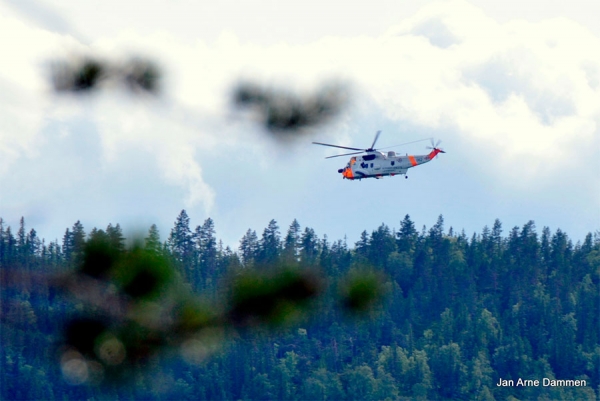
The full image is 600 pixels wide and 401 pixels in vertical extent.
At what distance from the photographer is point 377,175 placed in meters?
44.8

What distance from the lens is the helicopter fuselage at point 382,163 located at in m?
44.7

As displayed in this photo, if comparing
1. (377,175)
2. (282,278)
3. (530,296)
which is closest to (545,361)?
(530,296)

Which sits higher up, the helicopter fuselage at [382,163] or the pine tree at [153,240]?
the helicopter fuselage at [382,163]

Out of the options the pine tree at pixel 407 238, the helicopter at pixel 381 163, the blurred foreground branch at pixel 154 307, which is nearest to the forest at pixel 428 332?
the pine tree at pixel 407 238

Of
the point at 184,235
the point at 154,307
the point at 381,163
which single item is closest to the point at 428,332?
the point at 184,235

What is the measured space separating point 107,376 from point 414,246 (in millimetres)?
128582

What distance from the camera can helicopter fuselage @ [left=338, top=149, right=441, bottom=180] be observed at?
44.7 metres

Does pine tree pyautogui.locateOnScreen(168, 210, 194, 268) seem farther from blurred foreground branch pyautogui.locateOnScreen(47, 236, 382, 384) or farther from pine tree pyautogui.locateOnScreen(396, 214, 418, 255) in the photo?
blurred foreground branch pyautogui.locateOnScreen(47, 236, 382, 384)

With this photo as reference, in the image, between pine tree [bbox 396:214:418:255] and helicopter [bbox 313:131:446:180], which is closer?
helicopter [bbox 313:131:446:180]

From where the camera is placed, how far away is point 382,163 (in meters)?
45.3

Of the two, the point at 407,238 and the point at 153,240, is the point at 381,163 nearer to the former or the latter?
the point at 153,240

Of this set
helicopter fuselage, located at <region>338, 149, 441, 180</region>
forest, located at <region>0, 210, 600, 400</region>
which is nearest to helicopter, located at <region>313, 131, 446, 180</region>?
helicopter fuselage, located at <region>338, 149, 441, 180</region>

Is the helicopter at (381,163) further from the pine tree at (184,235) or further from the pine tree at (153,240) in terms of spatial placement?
the pine tree at (184,235)

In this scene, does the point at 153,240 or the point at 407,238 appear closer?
the point at 153,240
